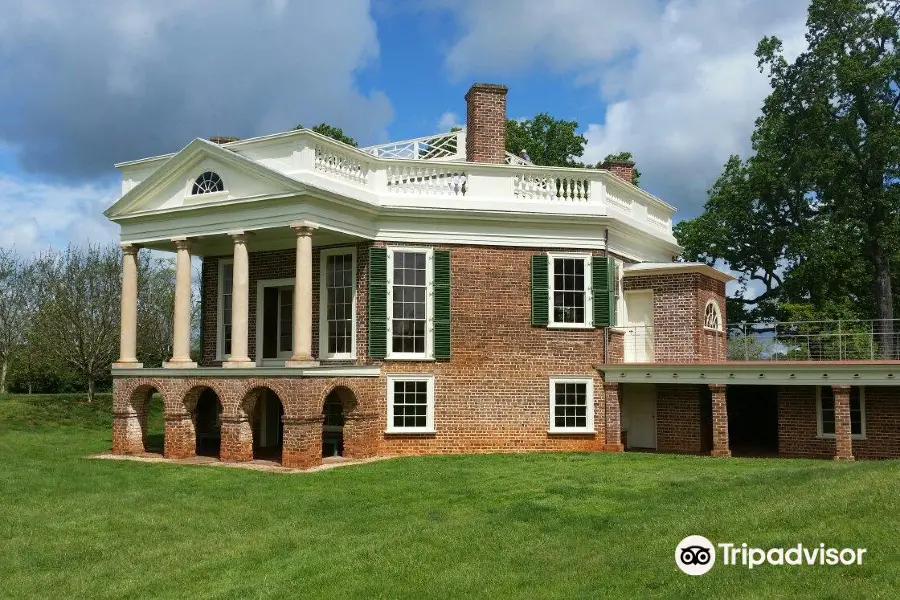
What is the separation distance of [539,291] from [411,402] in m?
3.90

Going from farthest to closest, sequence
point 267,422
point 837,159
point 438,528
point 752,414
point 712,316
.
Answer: point 837,159 < point 752,414 < point 712,316 < point 267,422 < point 438,528

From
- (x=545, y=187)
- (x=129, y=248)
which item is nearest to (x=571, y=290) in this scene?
(x=545, y=187)

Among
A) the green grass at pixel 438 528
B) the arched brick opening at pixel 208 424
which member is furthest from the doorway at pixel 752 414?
the arched brick opening at pixel 208 424

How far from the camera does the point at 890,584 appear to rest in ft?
23.1

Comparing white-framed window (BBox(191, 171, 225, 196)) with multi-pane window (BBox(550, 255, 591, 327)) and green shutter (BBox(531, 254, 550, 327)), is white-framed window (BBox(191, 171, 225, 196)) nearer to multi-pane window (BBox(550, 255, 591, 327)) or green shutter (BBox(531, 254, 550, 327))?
green shutter (BBox(531, 254, 550, 327))

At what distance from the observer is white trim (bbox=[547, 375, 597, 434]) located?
19516 mm

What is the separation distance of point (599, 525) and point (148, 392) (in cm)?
1261

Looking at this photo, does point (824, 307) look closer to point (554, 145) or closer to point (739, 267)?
point (739, 267)

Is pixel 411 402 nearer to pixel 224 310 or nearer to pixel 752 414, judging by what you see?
pixel 224 310

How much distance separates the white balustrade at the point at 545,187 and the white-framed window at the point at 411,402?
4.92 metres

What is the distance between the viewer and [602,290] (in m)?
19.9

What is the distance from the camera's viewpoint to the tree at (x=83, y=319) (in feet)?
99.8

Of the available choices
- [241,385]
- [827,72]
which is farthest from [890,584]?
[827,72]

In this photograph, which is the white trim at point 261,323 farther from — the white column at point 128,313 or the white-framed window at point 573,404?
the white-framed window at point 573,404
